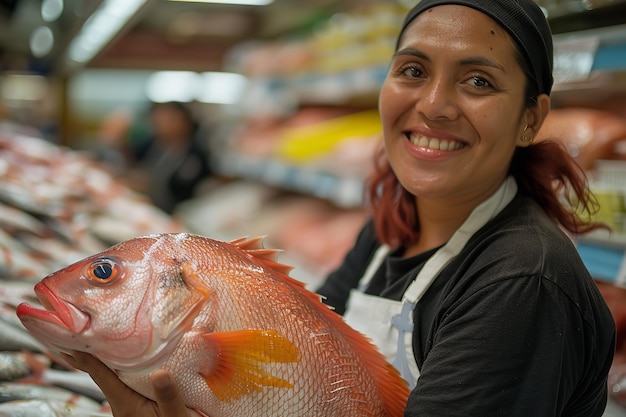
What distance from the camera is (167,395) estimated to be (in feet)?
3.47

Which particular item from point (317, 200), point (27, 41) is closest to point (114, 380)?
point (317, 200)

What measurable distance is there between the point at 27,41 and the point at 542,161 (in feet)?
20.0

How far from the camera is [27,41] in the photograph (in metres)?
6.62

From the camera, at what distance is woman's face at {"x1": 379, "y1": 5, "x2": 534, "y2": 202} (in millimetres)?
1432

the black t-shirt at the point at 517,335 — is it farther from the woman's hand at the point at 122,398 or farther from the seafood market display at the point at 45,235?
the seafood market display at the point at 45,235

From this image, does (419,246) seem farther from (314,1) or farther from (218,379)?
(314,1)

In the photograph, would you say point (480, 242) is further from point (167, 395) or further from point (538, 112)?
point (167, 395)

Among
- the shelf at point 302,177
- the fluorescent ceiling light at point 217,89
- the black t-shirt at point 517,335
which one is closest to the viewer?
the black t-shirt at point 517,335

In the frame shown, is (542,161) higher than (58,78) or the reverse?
higher

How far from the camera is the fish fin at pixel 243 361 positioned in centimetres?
109

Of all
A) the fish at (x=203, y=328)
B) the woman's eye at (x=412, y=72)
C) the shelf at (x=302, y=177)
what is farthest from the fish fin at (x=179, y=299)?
the shelf at (x=302, y=177)

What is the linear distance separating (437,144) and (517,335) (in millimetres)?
485

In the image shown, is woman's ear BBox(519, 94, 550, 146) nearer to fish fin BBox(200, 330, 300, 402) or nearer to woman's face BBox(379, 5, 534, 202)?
woman's face BBox(379, 5, 534, 202)

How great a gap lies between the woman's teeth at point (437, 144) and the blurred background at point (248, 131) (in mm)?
766
